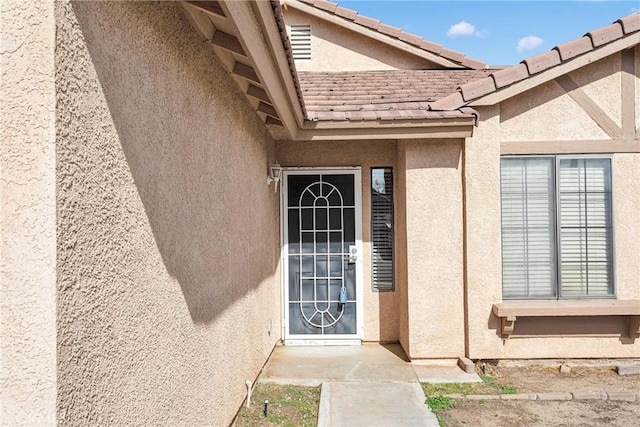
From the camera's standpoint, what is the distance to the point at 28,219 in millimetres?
1993

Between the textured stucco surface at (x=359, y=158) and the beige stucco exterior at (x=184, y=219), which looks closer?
the beige stucco exterior at (x=184, y=219)

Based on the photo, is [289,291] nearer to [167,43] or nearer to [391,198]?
[391,198]

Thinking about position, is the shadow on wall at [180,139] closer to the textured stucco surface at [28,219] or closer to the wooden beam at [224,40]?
the wooden beam at [224,40]

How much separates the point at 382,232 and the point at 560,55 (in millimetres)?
4035

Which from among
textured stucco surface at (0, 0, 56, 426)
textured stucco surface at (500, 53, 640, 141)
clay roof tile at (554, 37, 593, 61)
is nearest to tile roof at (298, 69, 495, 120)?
textured stucco surface at (500, 53, 640, 141)

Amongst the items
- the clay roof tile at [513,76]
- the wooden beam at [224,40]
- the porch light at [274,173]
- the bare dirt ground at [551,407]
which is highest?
the clay roof tile at [513,76]

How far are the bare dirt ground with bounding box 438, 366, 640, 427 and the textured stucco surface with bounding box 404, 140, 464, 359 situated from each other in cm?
A: 93

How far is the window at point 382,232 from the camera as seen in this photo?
8.95 metres

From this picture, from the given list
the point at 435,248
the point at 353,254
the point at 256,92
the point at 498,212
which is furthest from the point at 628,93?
the point at 256,92

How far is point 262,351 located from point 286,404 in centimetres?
131

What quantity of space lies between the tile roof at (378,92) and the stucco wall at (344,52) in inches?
14.4

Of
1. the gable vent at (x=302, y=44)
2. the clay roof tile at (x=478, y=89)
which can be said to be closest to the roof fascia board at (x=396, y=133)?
the clay roof tile at (x=478, y=89)

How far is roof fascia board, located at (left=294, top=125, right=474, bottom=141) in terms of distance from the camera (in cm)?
744

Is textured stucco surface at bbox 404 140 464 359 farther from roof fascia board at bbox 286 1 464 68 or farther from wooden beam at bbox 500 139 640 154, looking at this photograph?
roof fascia board at bbox 286 1 464 68
